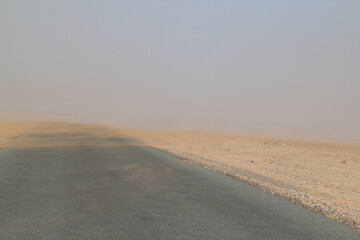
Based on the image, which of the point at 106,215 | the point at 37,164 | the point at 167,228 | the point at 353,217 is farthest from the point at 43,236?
the point at 37,164

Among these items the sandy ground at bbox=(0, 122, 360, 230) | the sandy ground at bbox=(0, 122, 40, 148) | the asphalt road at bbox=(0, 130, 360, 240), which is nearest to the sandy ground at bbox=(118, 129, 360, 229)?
the sandy ground at bbox=(0, 122, 360, 230)

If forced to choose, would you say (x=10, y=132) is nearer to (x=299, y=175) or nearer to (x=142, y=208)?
(x=299, y=175)

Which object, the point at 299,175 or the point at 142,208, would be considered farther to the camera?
the point at 299,175

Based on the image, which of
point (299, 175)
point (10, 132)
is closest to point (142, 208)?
point (299, 175)

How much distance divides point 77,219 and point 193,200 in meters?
3.25

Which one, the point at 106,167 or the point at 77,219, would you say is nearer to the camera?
the point at 77,219

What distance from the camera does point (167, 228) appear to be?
6680 mm

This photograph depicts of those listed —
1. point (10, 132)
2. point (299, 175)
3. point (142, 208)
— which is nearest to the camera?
point (142, 208)

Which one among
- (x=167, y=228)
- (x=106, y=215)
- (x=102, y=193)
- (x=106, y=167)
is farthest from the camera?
(x=106, y=167)

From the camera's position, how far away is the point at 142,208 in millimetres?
8094

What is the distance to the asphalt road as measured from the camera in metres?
6.48

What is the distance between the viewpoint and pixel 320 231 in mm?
7051

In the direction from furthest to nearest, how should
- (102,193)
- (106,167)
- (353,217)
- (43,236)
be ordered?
(106,167)
(102,193)
(353,217)
(43,236)

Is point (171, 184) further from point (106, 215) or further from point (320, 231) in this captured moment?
point (320, 231)
